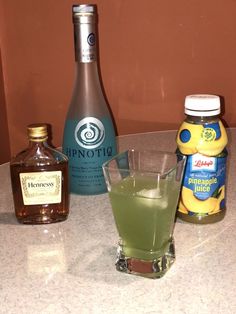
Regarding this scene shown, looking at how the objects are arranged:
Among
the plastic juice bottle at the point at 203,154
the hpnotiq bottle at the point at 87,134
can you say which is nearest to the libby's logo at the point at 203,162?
the plastic juice bottle at the point at 203,154

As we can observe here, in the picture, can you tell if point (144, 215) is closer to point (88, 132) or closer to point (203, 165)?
point (203, 165)

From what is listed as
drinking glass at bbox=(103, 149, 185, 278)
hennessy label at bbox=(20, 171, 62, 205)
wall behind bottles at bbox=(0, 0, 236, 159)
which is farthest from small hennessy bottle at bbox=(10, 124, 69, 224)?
wall behind bottles at bbox=(0, 0, 236, 159)

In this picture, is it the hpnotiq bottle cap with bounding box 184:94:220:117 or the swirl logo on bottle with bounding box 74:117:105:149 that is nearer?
the hpnotiq bottle cap with bounding box 184:94:220:117

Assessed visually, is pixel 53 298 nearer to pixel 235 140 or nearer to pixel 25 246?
pixel 25 246

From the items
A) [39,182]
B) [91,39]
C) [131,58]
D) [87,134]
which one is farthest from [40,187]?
[131,58]

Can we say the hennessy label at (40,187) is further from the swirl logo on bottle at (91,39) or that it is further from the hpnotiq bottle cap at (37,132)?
the swirl logo on bottle at (91,39)

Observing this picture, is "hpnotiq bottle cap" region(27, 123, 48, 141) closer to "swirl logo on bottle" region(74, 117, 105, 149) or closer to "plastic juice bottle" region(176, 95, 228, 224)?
"swirl logo on bottle" region(74, 117, 105, 149)

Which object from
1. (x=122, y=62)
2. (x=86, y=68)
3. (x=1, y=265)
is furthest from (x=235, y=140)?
(x=1, y=265)
